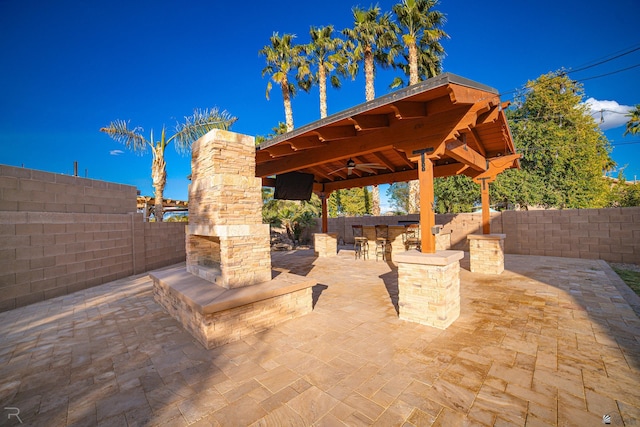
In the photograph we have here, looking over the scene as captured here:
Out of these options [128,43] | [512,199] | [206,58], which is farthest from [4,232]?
[512,199]

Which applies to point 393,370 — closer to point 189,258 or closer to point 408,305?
point 408,305

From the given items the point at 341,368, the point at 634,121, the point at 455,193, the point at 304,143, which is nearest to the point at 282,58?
the point at 304,143

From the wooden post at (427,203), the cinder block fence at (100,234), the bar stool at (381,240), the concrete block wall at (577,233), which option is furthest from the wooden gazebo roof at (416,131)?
the cinder block fence at (100,234)

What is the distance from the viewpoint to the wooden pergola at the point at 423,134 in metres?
3.37

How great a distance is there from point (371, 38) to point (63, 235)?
49.9 feet

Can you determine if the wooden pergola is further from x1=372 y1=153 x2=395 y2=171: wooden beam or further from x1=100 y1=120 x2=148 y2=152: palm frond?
x1=100 y1=120 x2=148 y2=152: palm frond

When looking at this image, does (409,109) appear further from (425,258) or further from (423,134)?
(425,258)

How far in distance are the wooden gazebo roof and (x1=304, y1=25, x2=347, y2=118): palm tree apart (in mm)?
9768

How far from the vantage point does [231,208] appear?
3.75 m

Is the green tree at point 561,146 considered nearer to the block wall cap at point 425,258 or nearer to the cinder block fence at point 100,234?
the cinder block fence at point 100,234

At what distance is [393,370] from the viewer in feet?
8.19

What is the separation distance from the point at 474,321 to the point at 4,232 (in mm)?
8065

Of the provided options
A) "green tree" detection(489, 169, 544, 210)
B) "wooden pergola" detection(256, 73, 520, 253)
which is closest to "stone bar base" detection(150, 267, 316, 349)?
"wooden pergola" detection(256, 73, 520, 253)

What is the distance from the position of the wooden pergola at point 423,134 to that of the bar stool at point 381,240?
301cm
